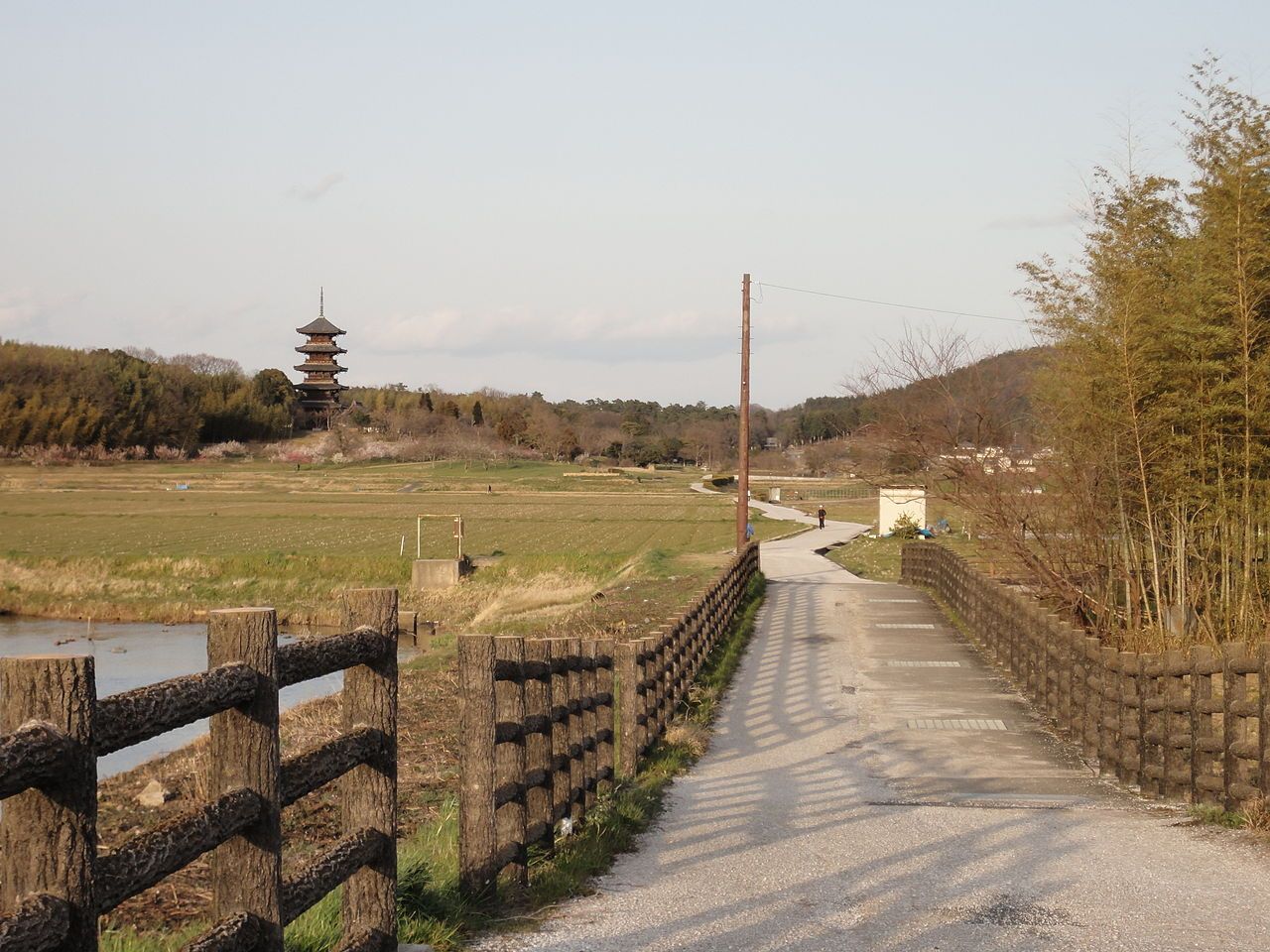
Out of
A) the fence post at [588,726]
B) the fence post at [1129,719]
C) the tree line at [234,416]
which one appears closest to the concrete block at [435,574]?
the fence post at [1129,719]

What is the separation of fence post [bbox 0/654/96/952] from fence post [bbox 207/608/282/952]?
2.70ft

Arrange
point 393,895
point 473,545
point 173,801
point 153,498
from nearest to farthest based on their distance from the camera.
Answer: point 393,895
point 173,801
point 473,545
point 153,498

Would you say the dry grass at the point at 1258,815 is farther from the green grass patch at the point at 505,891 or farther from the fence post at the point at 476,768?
the fence post at the point at 476,768

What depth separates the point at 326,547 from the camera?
158ft

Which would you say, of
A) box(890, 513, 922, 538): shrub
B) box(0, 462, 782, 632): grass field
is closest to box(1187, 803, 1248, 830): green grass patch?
box(0, 462, 782, 632): grass field

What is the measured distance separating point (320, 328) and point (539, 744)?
13815cm

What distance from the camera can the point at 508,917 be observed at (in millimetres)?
5961

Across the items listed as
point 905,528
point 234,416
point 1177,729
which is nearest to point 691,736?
point 1177,729

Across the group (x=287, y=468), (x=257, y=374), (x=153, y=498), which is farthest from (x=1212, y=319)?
(x=257, y=374)

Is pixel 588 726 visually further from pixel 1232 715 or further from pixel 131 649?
pixel 131 649

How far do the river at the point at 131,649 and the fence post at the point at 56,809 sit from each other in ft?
49.9

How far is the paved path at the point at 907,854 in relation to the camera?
5902 mm

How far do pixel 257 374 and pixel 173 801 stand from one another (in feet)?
491

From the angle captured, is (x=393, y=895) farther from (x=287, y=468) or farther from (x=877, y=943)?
(x=287, y=468)
